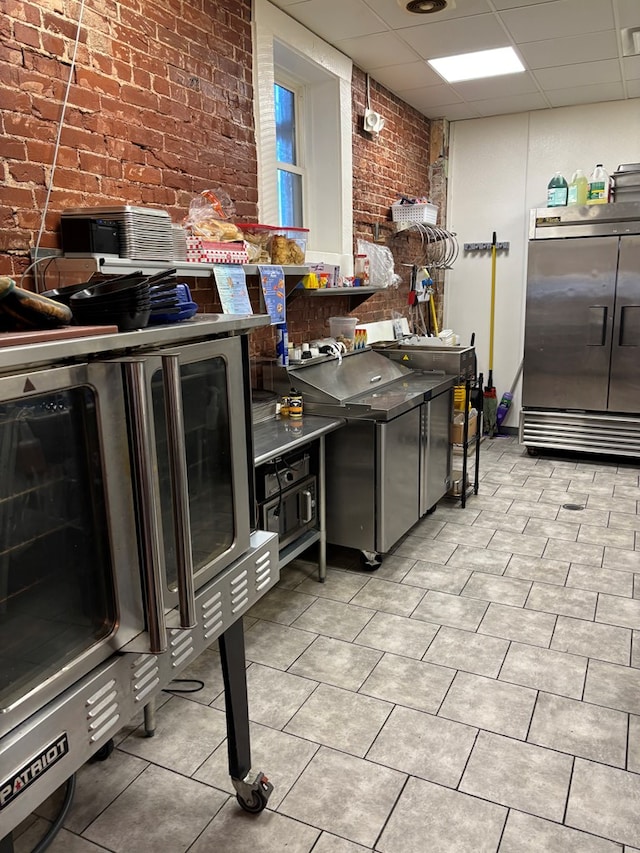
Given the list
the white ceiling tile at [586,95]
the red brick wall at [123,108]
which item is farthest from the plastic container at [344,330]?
the white ceiling tile at [586,95]

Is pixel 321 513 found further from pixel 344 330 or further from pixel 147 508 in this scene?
pixel 147 508

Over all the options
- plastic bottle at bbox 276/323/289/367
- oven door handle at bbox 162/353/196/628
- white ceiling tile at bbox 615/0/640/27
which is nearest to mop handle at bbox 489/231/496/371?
white ceiling tile at bbox 615/0/640/27

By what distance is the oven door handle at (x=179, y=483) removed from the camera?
46.3 inches

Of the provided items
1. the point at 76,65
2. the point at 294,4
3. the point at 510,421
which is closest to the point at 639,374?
the point at 510,421

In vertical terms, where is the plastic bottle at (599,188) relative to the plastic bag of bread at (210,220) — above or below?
above

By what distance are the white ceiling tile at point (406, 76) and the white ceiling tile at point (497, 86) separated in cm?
27

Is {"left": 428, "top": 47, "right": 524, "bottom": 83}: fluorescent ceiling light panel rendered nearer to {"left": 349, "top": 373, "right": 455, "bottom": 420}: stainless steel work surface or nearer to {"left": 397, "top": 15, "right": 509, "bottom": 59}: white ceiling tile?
{"left": 397, "top": 15, "right": 509, "bottom": 59}: white ceiling tile

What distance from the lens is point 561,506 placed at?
4.29 metres

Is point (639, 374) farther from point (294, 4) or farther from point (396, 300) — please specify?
point (294, 4)

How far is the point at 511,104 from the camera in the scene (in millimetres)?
5391

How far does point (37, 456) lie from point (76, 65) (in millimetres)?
1810

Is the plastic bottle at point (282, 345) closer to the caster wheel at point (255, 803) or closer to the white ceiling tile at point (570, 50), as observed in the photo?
the caster wheel at point (255, 803)

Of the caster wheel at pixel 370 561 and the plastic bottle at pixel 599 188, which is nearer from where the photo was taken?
the caster wheel at pixel 370 561

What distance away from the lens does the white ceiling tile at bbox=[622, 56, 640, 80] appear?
4262 mm
